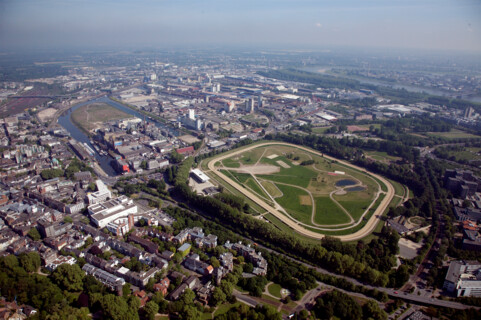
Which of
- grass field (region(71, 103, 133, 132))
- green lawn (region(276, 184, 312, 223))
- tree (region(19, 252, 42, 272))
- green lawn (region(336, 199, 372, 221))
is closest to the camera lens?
tree (region(19, 252, 42, 272))

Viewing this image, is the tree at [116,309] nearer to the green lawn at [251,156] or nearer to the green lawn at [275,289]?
the green lawn at [275,289]

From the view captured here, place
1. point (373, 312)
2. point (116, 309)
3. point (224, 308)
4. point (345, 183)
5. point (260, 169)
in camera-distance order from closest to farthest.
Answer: point (116, 309)
point (373, 312)
point (224, 308)
point (345, 183)
point (260, 169)

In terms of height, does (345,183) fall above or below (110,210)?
above

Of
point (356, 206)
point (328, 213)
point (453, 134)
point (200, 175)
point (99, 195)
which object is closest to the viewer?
point (328, 213)

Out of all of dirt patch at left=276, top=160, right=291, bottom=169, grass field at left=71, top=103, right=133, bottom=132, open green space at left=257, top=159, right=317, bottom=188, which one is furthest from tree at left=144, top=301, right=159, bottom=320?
grass field at left=71, top=103, right=133, bottom=132

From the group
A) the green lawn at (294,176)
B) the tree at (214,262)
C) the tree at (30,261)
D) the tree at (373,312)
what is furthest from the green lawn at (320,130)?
the tree at (30,261)

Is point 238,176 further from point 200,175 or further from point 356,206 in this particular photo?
point 356,206

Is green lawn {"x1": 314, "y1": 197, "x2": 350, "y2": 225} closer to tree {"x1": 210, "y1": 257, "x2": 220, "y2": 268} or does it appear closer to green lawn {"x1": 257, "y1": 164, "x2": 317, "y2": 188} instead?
green lawn {"x1": 257, "y1": 164, "x2": 317, "y2": 188}

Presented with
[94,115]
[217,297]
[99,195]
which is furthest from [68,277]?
[94,115]
